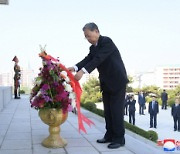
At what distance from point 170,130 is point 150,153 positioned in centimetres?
1150

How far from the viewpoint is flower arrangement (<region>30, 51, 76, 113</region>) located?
4.58 m

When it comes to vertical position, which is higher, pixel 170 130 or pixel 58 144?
pixel 58 144

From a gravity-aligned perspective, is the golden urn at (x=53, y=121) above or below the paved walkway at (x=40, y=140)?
above

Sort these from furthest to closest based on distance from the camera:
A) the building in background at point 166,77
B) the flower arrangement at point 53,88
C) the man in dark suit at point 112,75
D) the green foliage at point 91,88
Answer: the building in background at point 166,77, the green foliage at point 91,88, the flower arrangement at point 53,88, the man in dark suit at point 112,75

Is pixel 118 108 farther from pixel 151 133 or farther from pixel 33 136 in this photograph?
pixel 151 133

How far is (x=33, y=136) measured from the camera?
18.4 ft

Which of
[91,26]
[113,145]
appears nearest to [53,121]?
[113,145]

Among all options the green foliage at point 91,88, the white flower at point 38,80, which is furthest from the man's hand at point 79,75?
the green foliage at point 91,88

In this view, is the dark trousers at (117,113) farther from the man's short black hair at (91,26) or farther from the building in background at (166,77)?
the building in background at (166,77)

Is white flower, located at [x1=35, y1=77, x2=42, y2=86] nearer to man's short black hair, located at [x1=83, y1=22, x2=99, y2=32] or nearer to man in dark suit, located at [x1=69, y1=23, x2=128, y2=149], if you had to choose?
man in dark suit, located at [x1=69, y1=23, x2=128, y2=149]

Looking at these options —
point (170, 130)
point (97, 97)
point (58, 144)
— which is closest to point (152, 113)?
point (170, 130)

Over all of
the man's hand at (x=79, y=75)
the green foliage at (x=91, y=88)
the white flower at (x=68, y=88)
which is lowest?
the green foliage at (x=91, y=88)

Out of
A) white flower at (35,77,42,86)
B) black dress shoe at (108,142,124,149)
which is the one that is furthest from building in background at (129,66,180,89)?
white flower at (35,77,42,86)

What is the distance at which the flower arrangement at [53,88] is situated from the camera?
4582 mm
